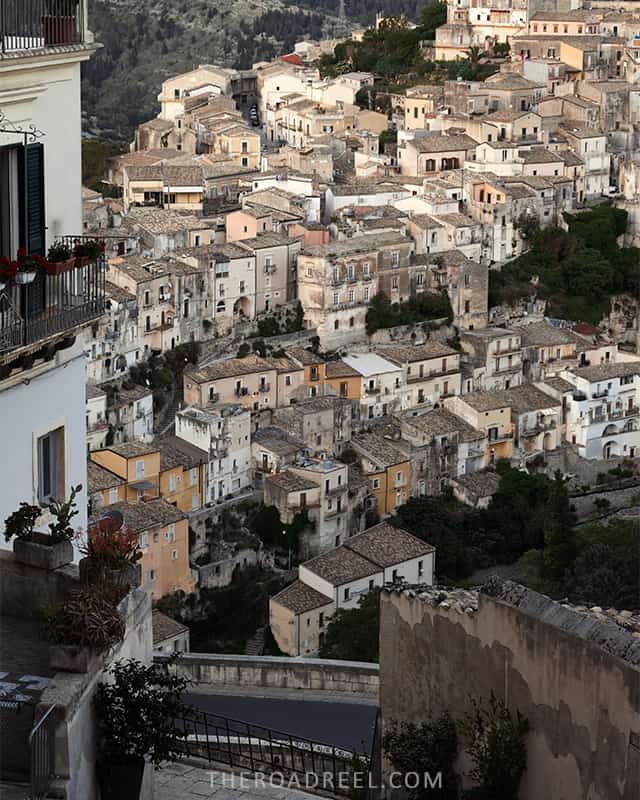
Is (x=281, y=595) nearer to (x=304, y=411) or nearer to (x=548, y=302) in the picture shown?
(x=304, y=411)

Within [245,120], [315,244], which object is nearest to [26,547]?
[315,244]

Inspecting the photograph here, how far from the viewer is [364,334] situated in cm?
4309

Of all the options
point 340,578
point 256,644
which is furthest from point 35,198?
point 340,578

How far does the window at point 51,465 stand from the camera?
7.57m

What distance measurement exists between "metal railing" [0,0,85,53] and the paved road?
11.1 ft

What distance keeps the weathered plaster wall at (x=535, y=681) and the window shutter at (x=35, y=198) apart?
195cm

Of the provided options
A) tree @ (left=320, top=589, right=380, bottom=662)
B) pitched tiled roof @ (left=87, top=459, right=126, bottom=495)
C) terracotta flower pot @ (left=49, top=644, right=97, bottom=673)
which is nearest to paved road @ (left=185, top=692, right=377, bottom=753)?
terracotta flower pot @ (left=49, top=644, right=97, bottom=673)

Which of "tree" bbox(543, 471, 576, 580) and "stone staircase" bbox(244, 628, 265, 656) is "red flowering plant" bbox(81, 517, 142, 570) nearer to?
"stone staircase" bbox(244, 628, 265, 656)

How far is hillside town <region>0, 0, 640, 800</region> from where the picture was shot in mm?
33031

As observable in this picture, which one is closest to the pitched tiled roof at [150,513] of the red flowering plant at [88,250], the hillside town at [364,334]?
the hillside town at [364,334]

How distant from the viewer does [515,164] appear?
1976 inches

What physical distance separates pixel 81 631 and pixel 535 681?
5.32ft

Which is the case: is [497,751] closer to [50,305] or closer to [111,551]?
[111,551]

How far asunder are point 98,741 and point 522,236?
141ft
